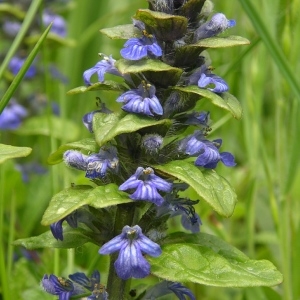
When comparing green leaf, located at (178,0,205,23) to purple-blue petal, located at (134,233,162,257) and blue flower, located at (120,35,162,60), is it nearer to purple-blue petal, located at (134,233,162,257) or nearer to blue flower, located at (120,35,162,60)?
blue flower, located at (120,35,162,60)

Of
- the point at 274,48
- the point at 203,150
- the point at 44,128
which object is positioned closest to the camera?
the point at 203,150

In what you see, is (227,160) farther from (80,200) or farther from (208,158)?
(80,200)

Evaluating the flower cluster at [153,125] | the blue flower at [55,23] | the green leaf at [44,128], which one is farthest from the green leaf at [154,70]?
the blue flower at [55,23]

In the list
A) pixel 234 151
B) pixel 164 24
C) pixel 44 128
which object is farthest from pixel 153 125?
pixel 234 151

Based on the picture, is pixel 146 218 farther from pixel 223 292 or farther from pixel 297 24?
pixel 223 292

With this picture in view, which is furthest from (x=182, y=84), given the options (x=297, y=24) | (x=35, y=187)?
(x=35, y=187)

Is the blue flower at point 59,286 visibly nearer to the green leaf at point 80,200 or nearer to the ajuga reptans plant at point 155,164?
the ajuga reptans plant at point 155,164
